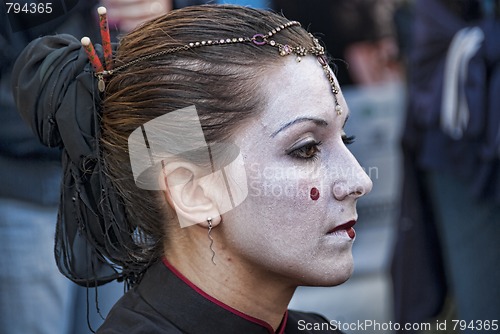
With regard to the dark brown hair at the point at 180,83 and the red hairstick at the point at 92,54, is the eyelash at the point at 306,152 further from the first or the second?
the red hairstick at the point at 92,54

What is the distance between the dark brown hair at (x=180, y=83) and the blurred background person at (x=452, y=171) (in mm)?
1265

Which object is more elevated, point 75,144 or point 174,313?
point 75,144

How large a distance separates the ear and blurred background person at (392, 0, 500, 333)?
1399 mm

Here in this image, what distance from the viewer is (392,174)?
379 cm

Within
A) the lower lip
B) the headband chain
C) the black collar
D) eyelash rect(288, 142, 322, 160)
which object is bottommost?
the black collar

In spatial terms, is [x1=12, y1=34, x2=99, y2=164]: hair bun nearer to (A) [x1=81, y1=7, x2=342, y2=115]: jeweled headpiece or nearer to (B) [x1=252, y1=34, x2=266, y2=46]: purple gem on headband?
(A) [x1=81, y1=7, x2=342, y2=115]: jeweled headpiece

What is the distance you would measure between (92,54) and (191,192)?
0.33 meters

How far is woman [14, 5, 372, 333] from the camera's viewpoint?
1.52 m

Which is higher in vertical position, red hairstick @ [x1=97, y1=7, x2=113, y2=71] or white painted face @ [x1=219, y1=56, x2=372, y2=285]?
red hairstick @ [x1=97, y1=7, x2=113, y2=71]

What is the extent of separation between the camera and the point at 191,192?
154cm

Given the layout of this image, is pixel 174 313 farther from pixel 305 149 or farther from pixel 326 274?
pixel 305 149

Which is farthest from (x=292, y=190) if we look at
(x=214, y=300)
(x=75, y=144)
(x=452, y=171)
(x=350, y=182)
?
(x=452, y=171)

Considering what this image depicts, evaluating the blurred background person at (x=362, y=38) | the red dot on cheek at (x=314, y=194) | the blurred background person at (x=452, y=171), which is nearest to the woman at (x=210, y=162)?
the red dot on cheek at (x=314, y=194)

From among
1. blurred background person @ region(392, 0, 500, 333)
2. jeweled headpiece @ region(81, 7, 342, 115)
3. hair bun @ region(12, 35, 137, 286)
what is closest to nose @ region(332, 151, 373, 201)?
jeweled headpiece @ region(81, 7, 342, 115)
